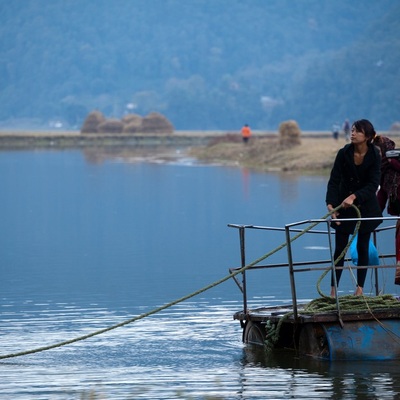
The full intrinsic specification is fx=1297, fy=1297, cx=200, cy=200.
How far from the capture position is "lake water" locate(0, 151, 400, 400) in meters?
9.55

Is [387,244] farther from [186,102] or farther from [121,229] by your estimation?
[186,102]

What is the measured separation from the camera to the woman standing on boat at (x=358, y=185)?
402 inches

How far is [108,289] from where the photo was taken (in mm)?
15156

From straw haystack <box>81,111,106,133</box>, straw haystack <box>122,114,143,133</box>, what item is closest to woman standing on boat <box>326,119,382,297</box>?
straw haystack <box>122,114,143,133</box>

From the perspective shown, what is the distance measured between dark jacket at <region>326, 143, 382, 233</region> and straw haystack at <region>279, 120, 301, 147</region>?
4000cm

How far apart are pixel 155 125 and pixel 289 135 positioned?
38.4 metres

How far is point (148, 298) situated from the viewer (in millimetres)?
14305

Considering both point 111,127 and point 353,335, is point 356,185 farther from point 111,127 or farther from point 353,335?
point 111,127

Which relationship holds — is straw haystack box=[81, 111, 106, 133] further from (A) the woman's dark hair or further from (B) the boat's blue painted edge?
(B) the boat's blue painted edge

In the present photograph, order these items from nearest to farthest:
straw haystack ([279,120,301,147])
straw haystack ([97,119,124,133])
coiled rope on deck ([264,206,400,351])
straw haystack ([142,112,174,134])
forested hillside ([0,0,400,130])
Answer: coiled rope on deck ([264,206,400,351]) < straw haystack ([279,120,301,147]) < straw haystack ([142,112,174,134]) < straw haystack ([97,119,124,133]) < forested hillside ([0,0,400,130])

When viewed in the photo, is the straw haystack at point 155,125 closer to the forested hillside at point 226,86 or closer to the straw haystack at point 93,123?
the straw haystack at point 93,123

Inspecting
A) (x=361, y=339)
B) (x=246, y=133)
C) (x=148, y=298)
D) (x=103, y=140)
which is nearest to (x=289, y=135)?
(x=246, y=133)

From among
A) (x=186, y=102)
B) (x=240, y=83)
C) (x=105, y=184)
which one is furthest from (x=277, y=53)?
(x=105, y=184)

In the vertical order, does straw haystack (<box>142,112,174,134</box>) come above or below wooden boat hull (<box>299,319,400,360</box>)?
above
